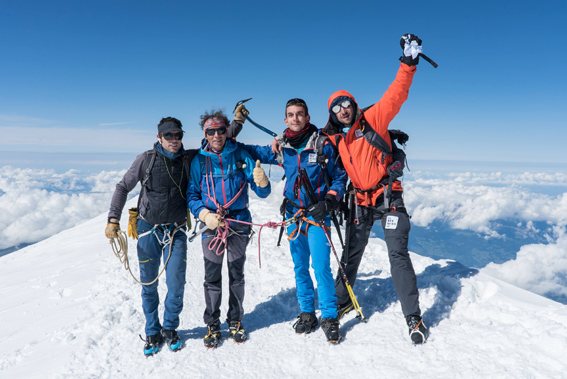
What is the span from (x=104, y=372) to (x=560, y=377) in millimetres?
5034

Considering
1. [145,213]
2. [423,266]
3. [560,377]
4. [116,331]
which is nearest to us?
[560,377]

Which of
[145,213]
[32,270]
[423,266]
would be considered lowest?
[32,270]

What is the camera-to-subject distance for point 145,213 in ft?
13.4

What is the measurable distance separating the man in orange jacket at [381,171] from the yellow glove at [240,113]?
139 centimetres

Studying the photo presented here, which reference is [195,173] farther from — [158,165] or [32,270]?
[32,270]

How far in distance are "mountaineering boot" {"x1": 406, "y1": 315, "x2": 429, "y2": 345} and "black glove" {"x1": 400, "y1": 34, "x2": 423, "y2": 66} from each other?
3236mm

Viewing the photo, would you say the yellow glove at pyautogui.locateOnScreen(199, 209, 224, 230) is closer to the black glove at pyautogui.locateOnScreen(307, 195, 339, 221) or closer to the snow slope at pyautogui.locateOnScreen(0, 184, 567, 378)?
the black glove at pyautogui.locateOnScreen(307, 195, 339, 221)

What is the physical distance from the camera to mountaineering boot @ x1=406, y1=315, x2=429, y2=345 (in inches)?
145

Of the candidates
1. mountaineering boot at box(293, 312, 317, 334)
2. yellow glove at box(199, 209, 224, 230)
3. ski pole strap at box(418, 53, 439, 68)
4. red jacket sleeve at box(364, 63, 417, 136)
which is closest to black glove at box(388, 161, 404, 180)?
red jacket sleeve at box(364, 63, 417, 136)

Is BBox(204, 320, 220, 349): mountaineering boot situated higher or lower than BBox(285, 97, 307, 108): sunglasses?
lower

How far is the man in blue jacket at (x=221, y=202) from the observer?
4.08 meters

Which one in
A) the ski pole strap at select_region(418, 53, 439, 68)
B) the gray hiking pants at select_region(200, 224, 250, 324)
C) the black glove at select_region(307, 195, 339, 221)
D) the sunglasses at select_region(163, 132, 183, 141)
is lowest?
the gray hiking pants at select_region(200, 224, 250, 324)

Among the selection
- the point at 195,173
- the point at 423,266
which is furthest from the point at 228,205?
the point at 423,266

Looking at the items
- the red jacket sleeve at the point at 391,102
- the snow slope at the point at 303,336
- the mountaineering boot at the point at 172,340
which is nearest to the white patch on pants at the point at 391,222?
the red jacket sleeve at the point at 391,102
